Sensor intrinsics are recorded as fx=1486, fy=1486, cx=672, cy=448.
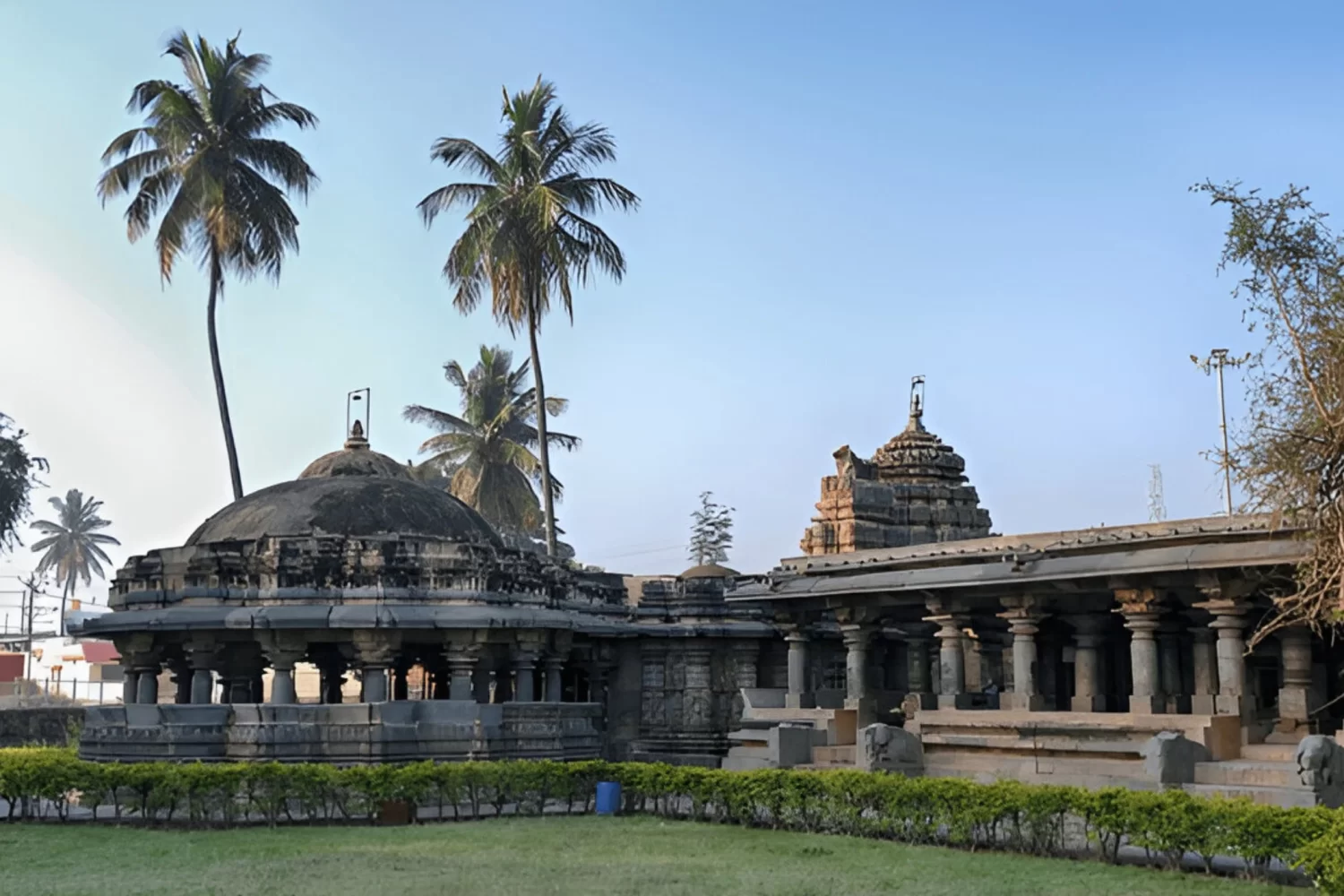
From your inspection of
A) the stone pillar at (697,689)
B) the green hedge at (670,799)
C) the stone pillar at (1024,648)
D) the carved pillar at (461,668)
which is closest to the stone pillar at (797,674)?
the stone pillar at (697,689)

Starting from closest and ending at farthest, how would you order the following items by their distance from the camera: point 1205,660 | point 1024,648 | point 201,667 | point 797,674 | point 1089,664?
point 1205,660, point 201,667, point 1024,648, point 1089,664, point 797,674

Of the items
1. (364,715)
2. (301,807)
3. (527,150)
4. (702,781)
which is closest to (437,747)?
(364,715)

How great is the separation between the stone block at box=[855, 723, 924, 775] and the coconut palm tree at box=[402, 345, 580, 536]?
1049 inches

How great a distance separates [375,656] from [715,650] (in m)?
7.19

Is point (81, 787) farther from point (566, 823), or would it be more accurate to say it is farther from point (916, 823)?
point (916, 823)

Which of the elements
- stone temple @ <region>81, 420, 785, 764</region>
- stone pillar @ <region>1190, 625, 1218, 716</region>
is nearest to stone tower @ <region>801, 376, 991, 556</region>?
stone temple @ <region>81, 420, 785, 764</region>

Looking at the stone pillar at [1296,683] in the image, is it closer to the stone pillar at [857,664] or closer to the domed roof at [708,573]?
the stone pillar at [857,664]

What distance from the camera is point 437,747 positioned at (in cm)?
1830

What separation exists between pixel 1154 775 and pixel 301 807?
29.9 ft

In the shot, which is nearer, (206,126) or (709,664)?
(709,664)

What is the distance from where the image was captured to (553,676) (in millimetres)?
21734

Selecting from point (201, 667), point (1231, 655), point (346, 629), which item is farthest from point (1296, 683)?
point (201, 667)

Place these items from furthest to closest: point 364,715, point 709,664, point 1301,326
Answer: point 709,664, point 364,715, point 1301,326

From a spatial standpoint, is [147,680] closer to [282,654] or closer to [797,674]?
[282,654]
